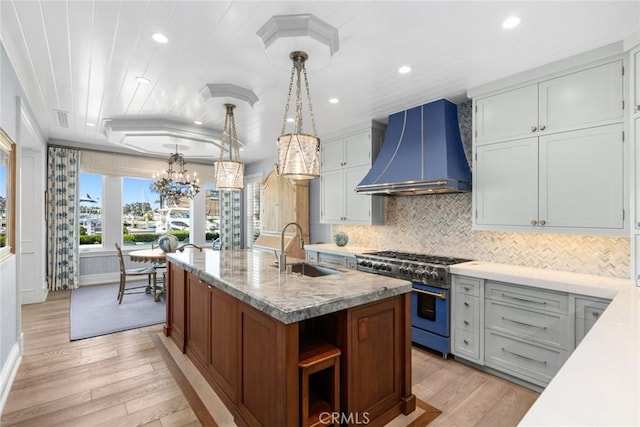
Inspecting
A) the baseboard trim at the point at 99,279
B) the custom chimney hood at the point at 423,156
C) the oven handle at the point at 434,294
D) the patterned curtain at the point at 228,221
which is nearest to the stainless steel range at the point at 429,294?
the oven handle at the point at 434,294

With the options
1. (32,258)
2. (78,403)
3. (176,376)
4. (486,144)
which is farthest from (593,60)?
(32,258)

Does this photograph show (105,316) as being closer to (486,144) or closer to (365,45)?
(365,45)

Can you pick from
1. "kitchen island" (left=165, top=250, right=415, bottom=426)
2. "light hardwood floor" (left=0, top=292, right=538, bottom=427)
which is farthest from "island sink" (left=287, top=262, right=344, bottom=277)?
"light hardwood floor" (left=0, top=292, right=538, bottom=427)

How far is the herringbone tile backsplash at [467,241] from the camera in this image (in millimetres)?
2670

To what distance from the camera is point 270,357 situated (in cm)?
172

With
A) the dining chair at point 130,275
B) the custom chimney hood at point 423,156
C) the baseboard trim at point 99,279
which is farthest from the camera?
the baseboard trim at point 99,279

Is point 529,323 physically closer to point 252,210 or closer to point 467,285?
point 467,285

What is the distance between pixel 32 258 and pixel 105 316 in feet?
6.44

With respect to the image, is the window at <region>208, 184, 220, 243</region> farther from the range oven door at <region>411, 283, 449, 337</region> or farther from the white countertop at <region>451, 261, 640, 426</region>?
the white countertop at <region>451, 261, 640, 426</region>

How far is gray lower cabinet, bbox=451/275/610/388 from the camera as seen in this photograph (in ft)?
7.72

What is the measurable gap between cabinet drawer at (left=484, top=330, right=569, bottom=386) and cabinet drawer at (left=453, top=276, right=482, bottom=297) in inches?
14.3

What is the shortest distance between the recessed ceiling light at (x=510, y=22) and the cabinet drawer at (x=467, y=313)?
2185 mm

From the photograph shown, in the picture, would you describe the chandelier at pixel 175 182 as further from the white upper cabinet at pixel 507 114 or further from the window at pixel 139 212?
the white upper cabinet at pixel 507 114

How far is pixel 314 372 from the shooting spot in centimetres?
175
